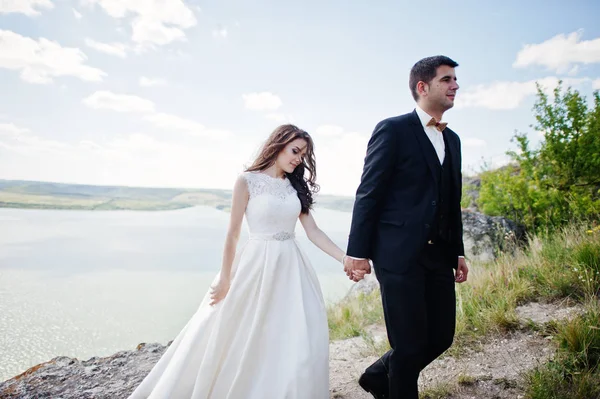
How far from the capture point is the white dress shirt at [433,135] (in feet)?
8.41

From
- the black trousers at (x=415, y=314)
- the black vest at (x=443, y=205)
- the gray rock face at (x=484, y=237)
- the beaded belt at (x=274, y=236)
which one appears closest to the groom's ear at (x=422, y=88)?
the black vest at (x=443, y=205)

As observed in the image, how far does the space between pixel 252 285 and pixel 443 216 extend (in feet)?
4.65

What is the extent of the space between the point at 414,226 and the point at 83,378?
3.45 m

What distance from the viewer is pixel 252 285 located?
2.86 meters

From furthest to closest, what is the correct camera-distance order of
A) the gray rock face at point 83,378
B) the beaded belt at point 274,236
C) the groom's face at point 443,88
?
1. the gray rock face at point 83,378
2. the beaded belt at point 274,236
3. the groom's face at point 443,88

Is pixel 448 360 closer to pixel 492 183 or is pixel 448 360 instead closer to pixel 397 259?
pixel 397 259

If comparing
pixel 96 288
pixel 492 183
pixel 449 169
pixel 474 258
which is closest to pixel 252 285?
pixel 449 169

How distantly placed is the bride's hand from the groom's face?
1.93 metres

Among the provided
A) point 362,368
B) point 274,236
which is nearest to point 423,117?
point 274,236

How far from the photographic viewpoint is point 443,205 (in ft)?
8.04

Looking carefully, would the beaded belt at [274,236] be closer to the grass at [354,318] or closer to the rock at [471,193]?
the grass at [354,318]

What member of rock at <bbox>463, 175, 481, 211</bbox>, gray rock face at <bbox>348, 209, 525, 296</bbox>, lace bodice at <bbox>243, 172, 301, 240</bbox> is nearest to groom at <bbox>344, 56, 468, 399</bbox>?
lace bodice at <bbox>243, 172, 301, 240</bbox>

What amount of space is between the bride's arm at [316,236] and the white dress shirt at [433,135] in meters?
1.03

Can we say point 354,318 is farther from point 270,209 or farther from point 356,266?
point 356,266
